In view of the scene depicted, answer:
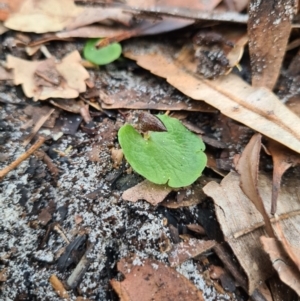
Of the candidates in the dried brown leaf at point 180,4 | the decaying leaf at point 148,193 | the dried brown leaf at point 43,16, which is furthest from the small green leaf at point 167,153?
the dried brown leaf at point 43,16

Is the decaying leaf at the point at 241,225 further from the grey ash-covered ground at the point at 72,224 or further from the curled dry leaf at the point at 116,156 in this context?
the curled dry leaf at the point at 116,156

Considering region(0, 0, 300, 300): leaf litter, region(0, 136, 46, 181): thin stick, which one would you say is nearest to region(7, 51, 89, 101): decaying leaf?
region(0, 0, 300, 300): leaf litter

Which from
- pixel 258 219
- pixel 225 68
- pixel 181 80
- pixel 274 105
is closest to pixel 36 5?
pixel 181 80

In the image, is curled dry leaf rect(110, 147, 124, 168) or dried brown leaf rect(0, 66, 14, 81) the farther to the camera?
dried brown leaf rect(0, 66, 14, 81)

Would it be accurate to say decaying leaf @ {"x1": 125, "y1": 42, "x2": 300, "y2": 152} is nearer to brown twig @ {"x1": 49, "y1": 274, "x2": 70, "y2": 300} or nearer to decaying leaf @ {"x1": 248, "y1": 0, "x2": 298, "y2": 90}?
decaying leaf @ {"x1": 248, "y1": 0, "x2": 298, "y2": 90}

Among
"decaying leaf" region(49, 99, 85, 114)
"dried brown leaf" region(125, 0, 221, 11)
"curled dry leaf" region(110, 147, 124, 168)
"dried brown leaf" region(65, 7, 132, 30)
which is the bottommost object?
"curled dry leaf" region(110, 147, 124, 168)

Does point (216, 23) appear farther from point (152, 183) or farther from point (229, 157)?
point (152, 183)
